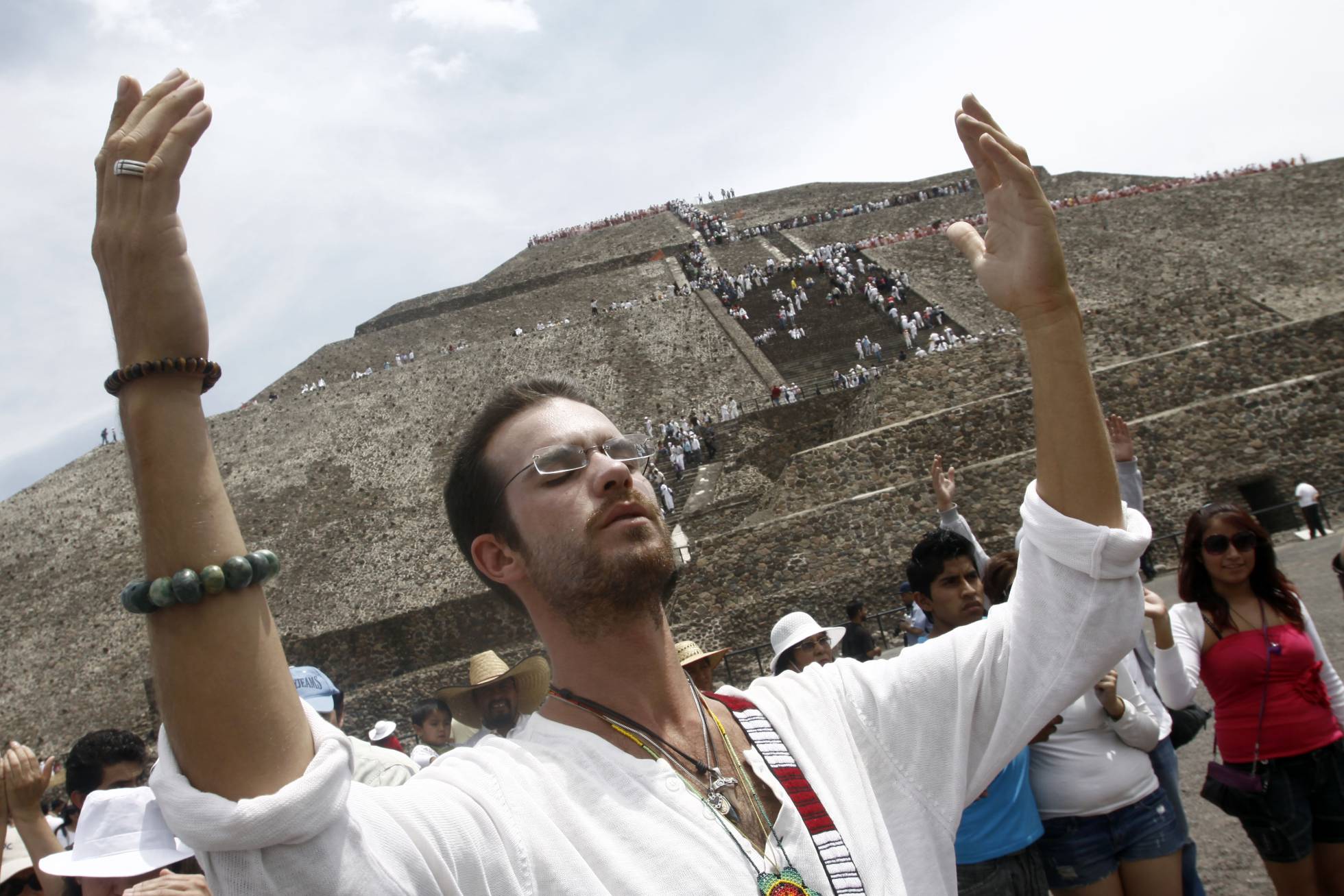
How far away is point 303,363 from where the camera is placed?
38062mm

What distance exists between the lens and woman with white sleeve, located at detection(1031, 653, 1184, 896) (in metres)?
3.25

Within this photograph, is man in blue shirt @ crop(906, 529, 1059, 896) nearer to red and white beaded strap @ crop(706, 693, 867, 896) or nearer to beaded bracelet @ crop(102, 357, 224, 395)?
red and white beaded strap @ crop(706, 693, 867, 896)

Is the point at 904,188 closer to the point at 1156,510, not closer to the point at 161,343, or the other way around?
the point at 1156,510

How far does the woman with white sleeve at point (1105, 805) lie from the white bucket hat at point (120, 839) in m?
2.78

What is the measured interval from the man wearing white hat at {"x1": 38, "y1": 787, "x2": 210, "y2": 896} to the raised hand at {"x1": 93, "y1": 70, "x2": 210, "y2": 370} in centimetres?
182

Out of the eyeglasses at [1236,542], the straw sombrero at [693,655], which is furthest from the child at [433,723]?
the eyeglasses at [1236,542]

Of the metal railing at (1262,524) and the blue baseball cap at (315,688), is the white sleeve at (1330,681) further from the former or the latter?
the metal railing at (1262,524)

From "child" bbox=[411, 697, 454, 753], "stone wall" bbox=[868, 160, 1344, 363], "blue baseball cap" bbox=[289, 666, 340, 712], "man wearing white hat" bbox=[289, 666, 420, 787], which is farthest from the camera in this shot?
"stone wall" bbox=[868, 160, 1344, 363]

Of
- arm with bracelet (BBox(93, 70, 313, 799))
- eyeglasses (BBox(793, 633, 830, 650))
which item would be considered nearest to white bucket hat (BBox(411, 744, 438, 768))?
eyeglasses (BBox(793, 633, 830, 650))

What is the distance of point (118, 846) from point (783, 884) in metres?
2.06

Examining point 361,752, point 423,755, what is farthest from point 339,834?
point 423,755

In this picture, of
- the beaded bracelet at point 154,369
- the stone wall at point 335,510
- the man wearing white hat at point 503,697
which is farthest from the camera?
the stone wall at point 335,510

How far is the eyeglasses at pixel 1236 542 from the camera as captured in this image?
143 inches

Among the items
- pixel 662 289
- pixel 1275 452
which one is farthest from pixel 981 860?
pixel 662 289
